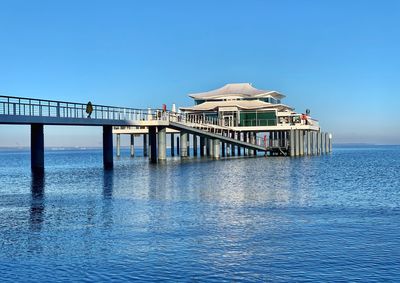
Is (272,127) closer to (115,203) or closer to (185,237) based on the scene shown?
(115,203)

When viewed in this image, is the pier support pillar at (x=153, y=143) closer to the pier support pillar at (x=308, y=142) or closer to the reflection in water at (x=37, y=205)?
the reflection in water at (x=37, y=205)

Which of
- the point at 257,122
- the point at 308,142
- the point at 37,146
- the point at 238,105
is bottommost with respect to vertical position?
the point at 37,146

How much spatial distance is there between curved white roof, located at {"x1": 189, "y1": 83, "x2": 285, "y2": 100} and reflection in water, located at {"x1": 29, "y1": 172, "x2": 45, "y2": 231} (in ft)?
159

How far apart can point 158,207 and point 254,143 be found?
55.5 meters

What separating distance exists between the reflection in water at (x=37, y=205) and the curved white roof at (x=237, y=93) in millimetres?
48529

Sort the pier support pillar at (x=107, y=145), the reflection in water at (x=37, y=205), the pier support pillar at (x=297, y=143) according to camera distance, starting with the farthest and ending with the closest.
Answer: the pier support pillar at (x=297, y=143), the pier support pillar at (x=107, y=145), the reflection in water at (x=37, y=205)

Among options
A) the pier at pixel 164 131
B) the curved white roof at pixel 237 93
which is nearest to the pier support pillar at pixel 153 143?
A: the pier at pixel 164 131

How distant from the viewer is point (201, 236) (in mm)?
15070

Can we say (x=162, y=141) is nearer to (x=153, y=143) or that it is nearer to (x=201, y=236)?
(x=153, y=143)

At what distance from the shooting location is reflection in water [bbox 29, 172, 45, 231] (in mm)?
17328

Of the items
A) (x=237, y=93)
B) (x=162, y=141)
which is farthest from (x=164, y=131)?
(x=237, y=93)

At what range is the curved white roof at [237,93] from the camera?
3187 inches

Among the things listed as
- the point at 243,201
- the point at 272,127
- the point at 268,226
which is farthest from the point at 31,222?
the point at 272,127

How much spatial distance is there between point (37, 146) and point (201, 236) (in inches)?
1183
